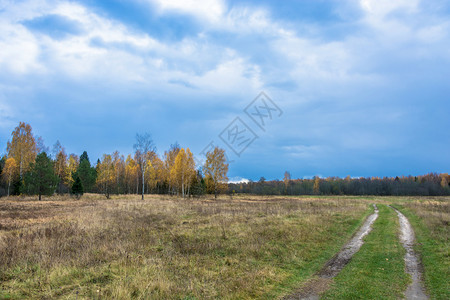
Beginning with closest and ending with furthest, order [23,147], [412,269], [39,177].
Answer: [412,269] → [39,177] → [23,147]

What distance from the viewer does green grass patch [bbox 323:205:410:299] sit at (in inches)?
258

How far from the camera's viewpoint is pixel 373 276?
7.84 meters

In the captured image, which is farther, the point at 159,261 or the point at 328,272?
the point at 328,272

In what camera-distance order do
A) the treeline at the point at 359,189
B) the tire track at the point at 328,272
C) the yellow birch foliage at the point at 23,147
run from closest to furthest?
1. the tire track at the point at 328,272
2. the yellow birch foliage at the point at 23,147
3. the treeline at the point at 359,189

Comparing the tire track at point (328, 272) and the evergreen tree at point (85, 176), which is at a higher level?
the evergreen tree at point (85, 176)

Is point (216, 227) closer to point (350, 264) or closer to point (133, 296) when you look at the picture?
point (350, 264)

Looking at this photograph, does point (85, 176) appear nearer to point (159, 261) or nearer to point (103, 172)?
point (103, 172)

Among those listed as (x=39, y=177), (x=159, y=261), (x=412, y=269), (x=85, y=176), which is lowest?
(x=412, y=269)

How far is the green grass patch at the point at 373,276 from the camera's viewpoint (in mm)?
6543

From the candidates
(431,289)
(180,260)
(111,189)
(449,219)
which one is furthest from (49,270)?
(111,189)

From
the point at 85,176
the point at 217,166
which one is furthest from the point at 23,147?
the point at 217,166

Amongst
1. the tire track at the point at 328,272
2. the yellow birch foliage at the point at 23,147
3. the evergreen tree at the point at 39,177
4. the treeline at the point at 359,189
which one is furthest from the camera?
the treeline at the point at 359,189

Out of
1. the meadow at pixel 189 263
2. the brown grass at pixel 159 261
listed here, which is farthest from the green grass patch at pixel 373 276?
the brown grass at pixel 159 261

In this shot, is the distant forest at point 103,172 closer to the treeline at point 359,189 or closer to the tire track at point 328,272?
the tire track at point 328,272
